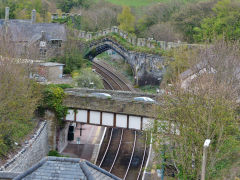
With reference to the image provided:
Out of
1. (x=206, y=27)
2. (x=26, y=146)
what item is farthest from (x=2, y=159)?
(x=206, y=27)

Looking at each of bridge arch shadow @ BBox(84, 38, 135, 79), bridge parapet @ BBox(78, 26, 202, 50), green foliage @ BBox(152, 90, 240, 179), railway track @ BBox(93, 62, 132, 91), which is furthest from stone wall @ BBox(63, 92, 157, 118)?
bridge arch shadow @ BBox(84, 38, 135, 79)

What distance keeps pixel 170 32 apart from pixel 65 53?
15.7m

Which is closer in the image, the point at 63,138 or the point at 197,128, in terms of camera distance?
the point at 197,128

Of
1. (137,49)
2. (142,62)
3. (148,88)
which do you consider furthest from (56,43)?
(148,88)

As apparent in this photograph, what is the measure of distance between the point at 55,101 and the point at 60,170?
71.0 ft

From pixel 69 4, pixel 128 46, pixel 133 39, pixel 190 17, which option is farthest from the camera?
pixel 69 4

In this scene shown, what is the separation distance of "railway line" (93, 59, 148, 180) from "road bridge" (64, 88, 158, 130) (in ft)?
5.82

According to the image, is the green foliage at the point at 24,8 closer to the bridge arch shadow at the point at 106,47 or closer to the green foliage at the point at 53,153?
the bridge arch shadow at the point at 106,47

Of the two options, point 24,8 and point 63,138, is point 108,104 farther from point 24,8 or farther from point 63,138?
point 24,8

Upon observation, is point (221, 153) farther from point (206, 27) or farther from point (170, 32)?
point (170, 32)

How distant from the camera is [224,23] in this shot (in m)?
56.9

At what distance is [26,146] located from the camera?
28.8m

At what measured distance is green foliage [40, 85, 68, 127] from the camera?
3488cm

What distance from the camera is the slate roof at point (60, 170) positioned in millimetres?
13430
